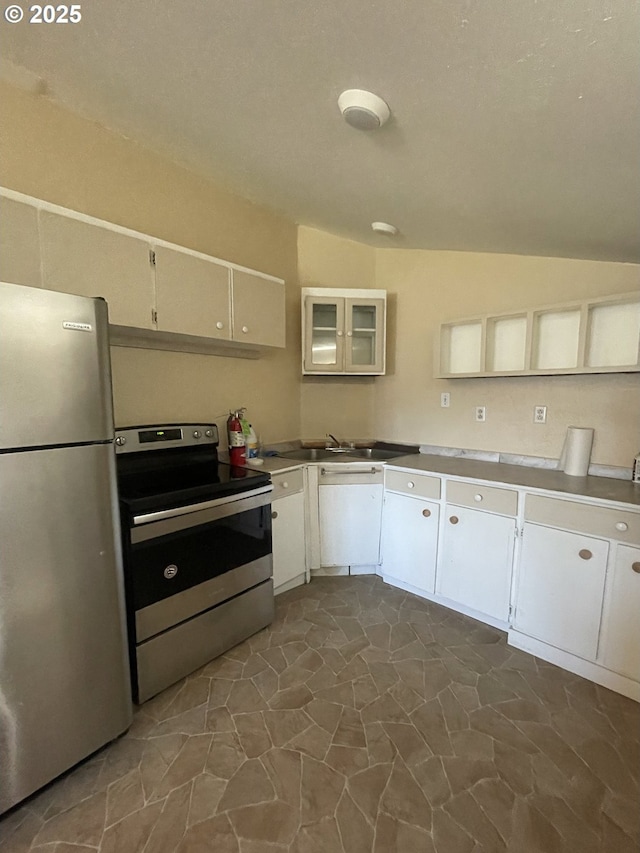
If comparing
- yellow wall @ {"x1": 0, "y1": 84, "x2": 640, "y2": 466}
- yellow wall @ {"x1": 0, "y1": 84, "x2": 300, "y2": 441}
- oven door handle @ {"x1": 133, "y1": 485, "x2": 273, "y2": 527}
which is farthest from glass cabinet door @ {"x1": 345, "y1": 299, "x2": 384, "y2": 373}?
oven door handle @ {"x1": 133, "y1": 485, "x2": 273, "y2": 527}

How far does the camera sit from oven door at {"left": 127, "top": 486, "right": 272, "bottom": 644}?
5.16 feet

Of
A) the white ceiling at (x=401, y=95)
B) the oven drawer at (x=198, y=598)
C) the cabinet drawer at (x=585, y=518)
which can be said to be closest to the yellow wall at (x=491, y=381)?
the white ceiling at (x=401, y=95)

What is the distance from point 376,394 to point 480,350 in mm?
957

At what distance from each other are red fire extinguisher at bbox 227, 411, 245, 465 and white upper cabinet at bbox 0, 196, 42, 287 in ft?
4.08

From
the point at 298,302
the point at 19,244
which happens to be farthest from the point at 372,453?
the point at 19,244

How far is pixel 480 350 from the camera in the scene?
2562 millimetres

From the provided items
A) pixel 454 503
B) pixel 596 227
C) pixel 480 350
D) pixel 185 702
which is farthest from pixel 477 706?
pixel 596 227

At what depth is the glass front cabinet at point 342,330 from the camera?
283 centimetres

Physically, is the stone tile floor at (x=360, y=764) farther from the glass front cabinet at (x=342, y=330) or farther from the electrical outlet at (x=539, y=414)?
the glass front cabinet at (x=342, y=330)

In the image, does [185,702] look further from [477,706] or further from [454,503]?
[454,503]

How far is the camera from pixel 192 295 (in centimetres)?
202

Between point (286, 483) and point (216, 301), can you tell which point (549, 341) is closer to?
point (286, 483)

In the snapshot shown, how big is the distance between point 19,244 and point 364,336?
2.17 meters

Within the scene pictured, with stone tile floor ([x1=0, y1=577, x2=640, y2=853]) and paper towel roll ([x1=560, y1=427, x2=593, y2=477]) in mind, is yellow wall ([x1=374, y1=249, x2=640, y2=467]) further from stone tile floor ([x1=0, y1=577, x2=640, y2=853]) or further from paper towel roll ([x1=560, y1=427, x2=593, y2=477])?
stone tile floor ([x1=0, y1=577, x2=640, y2=853])
